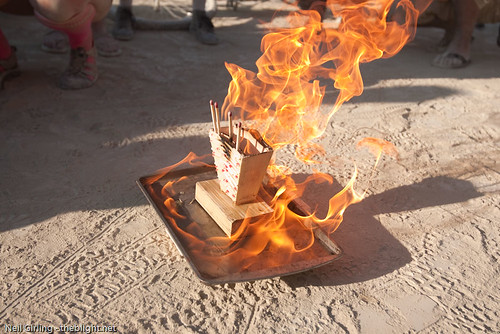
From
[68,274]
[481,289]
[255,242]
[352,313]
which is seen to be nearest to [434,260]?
[481,289]

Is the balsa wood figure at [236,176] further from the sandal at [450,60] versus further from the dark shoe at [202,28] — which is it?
the sandal at [450,60]

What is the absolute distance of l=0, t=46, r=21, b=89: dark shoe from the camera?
3.80m

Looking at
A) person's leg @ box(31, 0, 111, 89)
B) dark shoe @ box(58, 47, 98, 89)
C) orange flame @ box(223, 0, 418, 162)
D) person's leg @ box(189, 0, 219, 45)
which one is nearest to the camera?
orange flame @ box(223, 0, 418, 162)

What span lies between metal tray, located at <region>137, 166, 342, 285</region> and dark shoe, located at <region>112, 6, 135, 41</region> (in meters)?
3.10

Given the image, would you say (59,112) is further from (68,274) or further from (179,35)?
(179,35)

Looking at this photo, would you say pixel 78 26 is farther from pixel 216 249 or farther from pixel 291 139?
pixel 216 249

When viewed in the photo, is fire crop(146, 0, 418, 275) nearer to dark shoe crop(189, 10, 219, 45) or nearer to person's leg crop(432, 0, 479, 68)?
person's leg crop(432, 0, 479, 68)

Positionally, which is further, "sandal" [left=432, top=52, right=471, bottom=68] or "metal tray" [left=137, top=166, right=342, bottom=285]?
"sandal" [left=432, top=52, right=471, bottom=68]

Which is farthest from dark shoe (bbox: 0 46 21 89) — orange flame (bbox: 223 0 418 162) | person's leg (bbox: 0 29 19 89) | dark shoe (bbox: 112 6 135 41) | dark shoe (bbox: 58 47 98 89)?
orange flame (bbox: 223 0 418 162)

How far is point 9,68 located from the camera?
12.8 feet

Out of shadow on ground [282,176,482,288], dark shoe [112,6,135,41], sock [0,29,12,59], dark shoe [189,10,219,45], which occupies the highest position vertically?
shadow on ground [282,176,482,288]

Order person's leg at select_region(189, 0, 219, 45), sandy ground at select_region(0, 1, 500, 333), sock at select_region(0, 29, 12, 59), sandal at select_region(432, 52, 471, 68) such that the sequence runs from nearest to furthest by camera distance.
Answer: sandy ground at select_region(0, 1, 500, 333) < sock at select_region(0, 29, 12, 59) < sandal at select_region(432, 52, 471, 68) < person's leg at select_region(189, 0, 219, 45)

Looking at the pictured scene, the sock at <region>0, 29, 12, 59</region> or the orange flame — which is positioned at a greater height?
the orange flame

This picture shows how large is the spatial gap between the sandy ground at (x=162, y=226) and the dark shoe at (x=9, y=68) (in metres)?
0.10
